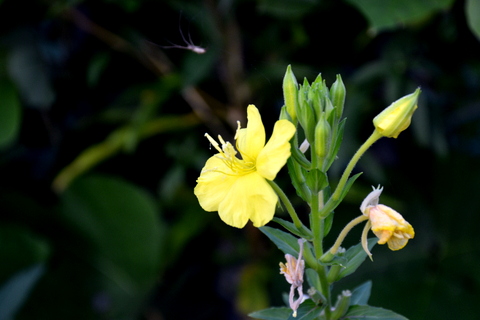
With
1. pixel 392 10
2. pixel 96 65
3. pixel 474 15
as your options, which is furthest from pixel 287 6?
pixel 96 65

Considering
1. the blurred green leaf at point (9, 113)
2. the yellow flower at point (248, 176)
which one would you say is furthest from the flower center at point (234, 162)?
the blurred green leaf at point (9, 113)

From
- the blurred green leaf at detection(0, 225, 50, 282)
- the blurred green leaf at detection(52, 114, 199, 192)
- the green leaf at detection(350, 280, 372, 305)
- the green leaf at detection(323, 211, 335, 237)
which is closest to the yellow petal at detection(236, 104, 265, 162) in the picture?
the green leaf at detection(323, 211, 335, 237)

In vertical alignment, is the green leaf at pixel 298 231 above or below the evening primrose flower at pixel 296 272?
above

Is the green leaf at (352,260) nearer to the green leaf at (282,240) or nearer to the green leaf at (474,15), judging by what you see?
the green leaf at (282,240)

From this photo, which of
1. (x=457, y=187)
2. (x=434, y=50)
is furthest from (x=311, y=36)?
(x=457, y=187)

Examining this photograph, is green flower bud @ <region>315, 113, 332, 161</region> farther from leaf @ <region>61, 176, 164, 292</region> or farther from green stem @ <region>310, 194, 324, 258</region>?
leaf @ <region>61, 176, 164, 292</region>

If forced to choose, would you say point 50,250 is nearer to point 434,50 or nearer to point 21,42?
point 21,42
